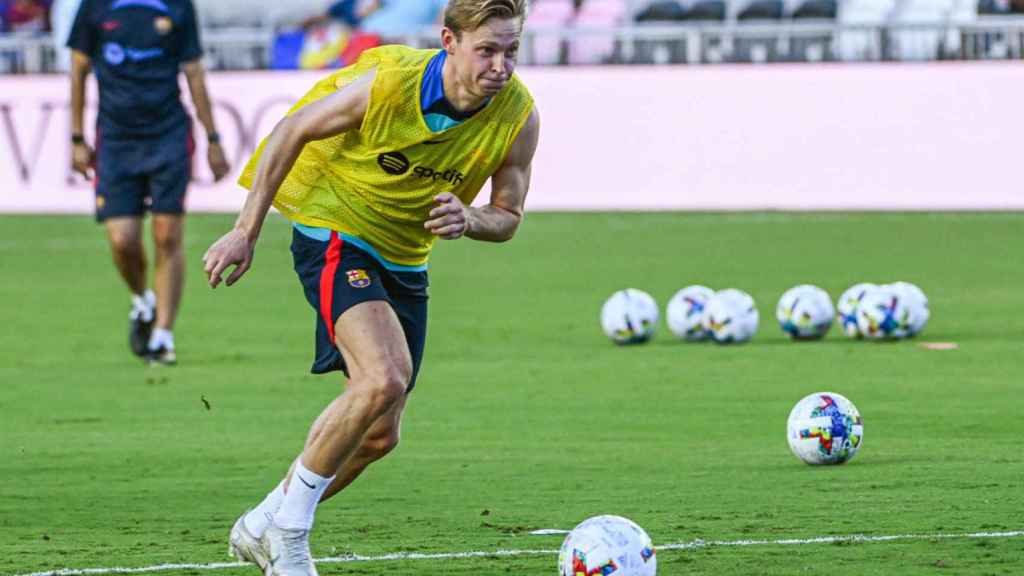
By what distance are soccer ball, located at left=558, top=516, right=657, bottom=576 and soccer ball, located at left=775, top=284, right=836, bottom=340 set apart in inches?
337

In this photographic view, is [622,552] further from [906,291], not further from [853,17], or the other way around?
[853,17]

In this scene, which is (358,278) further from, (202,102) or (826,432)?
(202,102)

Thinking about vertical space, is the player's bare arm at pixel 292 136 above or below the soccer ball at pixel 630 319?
above

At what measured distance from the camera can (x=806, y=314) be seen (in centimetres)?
1543

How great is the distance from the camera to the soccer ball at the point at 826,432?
980 centimetres

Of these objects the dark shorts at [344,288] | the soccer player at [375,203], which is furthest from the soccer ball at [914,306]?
the dark shorts at [344,288]

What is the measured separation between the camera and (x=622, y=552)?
6.90 metres

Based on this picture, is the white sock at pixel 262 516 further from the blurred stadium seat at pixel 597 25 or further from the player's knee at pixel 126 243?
the blurred stadium seat at pixel 597 25

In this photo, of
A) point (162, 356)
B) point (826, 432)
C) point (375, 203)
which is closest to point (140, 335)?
point (162, 356)

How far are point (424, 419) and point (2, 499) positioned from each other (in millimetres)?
2989

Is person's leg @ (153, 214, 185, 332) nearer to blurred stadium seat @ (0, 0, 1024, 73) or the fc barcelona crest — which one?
the fc barcelona crest

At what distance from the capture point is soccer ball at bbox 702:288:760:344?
15266mm

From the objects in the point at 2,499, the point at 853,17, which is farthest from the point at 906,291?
the point at 853,17

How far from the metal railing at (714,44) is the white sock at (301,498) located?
65.7ft
